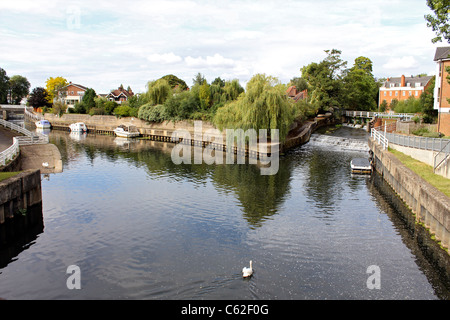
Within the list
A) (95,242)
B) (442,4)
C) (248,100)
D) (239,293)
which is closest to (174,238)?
(95,242)

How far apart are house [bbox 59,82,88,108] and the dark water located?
94598 millimetres

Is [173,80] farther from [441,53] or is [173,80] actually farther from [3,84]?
[441,53]

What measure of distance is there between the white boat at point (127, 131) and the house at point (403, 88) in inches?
2776

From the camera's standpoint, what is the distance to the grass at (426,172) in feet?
71.5

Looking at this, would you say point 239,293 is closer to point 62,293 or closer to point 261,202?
point 62,293

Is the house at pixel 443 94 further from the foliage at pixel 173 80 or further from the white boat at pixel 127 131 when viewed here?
the foliage at pixel 173 80

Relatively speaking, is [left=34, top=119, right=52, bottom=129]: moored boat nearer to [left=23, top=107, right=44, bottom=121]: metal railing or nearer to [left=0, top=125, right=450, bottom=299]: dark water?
[left=23, top=107, right=44, bottom=121]: metal railing

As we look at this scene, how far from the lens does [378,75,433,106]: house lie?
9782cm

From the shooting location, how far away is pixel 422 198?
2150cm

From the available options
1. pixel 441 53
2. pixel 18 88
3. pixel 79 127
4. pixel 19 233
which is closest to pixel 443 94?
pixel 441 53

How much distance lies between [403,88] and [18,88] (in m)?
132

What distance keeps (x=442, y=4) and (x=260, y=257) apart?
846 inches

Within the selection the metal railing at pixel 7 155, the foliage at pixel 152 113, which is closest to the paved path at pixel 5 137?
the metal railing at pixel 7 155

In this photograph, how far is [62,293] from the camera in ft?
46.7
